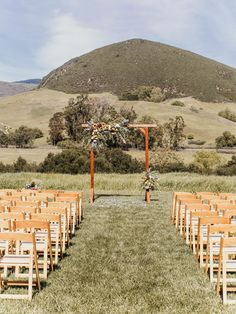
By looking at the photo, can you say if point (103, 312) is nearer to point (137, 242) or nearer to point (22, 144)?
point (137, 242)

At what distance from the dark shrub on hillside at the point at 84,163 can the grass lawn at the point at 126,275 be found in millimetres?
17039

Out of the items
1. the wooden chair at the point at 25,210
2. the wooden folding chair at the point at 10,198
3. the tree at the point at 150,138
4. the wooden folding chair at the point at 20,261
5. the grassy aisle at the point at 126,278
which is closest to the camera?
the grassy aisle at the point at 126,278

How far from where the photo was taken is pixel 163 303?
7398 millimetres

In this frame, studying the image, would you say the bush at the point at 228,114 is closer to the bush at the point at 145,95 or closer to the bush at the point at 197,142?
the bush at the point at 145,95

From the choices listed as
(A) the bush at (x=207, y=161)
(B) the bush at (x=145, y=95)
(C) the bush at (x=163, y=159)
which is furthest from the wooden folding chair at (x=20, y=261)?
(B) the bush at (x=145, y=95)

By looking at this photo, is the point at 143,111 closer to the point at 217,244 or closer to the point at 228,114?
the point at 228,114

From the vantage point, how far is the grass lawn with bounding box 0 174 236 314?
7266mm

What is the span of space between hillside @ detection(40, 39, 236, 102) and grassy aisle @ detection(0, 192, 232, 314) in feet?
420

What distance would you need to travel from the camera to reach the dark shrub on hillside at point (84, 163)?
109 ft

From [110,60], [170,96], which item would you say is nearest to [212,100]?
[170,96]

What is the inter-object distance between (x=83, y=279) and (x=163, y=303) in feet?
5.85

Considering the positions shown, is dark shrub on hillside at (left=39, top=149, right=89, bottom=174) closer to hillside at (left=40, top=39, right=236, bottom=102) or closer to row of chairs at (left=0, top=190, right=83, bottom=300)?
row of chairs at (left=0, top=190, right=83, bottom=300)

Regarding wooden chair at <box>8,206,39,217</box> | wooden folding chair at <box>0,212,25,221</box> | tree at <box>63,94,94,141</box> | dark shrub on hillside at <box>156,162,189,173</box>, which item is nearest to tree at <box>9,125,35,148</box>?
tree at <box>63,94,94,141</box>

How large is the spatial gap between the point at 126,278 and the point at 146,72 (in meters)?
148
